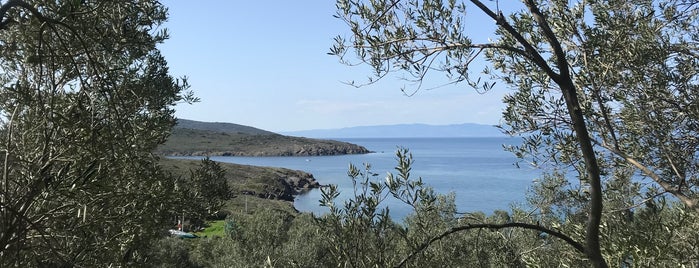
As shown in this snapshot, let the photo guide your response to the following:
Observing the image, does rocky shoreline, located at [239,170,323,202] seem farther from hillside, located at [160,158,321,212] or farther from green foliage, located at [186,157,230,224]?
green foliage, located at [186,157,230,224]

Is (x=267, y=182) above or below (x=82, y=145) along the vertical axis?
below

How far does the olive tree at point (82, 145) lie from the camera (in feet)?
18.5

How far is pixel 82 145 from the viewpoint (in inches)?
211

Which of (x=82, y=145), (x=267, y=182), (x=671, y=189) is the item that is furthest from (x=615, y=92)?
(x=267, y=182)

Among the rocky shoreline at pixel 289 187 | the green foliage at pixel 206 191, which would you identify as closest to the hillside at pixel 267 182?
the rocky shoreline at pixel 289 187

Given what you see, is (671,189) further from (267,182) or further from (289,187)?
(289,187)

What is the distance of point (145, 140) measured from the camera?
29.1ft

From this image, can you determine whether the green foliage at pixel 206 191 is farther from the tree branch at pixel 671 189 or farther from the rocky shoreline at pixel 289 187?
the rocky shoreline at pixel 289 187

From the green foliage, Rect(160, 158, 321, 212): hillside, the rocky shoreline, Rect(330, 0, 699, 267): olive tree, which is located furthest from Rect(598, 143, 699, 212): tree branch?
the rocky shoreline

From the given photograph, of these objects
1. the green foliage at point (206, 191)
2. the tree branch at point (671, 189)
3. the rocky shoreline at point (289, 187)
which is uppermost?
the tree branch at point (671, 189)

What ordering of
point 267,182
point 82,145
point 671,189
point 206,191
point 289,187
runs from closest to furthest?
1. point 82,145
2. point 671,189
3. point 206,191
4. point 267,182
5. point 289,187

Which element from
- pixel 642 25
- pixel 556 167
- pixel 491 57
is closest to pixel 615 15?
pixel 642 25

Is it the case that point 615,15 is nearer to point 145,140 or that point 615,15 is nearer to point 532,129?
point 532,129

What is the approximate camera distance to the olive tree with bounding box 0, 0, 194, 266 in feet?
18.5
